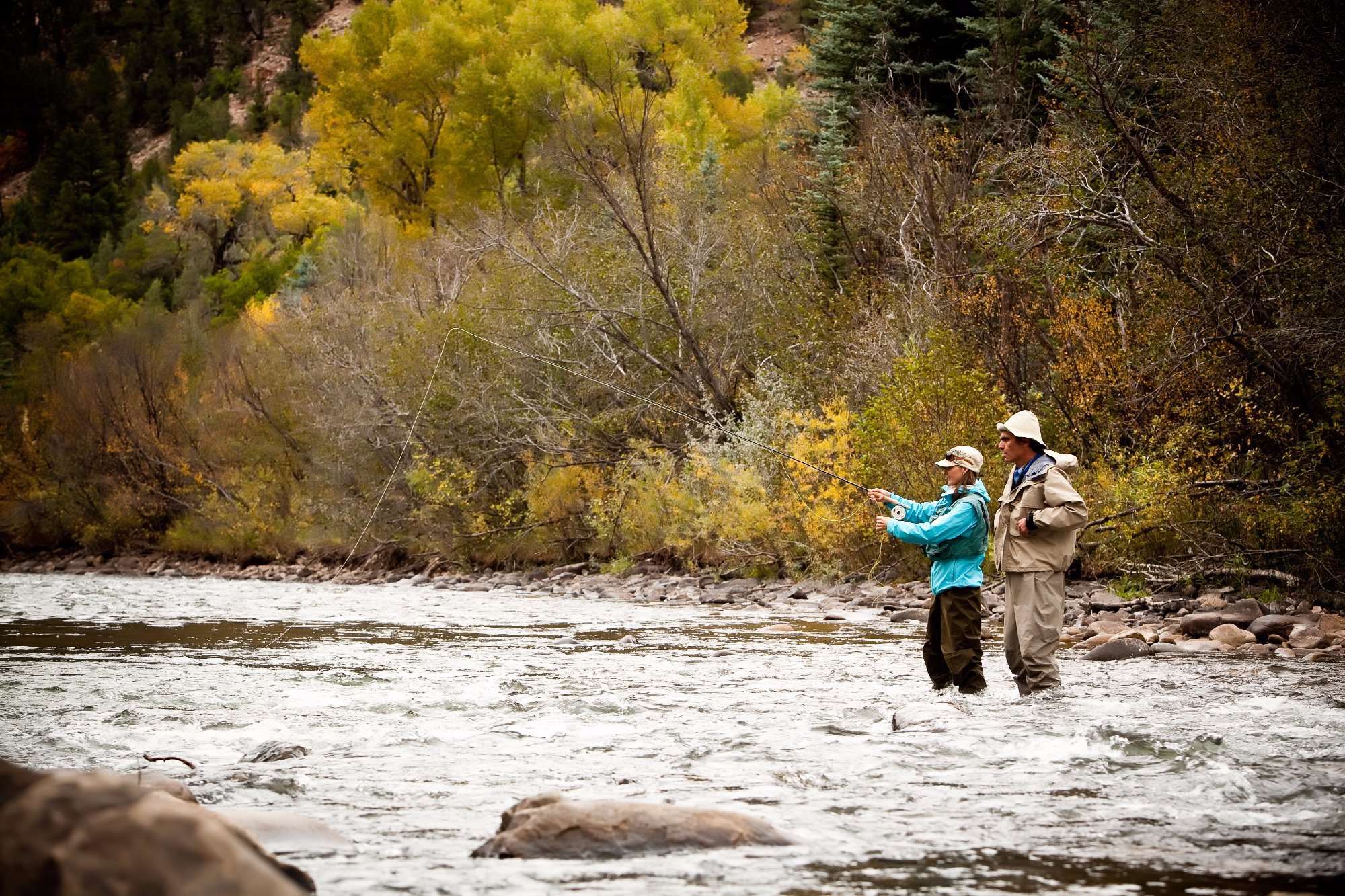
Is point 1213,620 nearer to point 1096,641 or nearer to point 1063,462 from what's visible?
point 1096,641

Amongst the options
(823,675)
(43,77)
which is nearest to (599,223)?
(823,675)

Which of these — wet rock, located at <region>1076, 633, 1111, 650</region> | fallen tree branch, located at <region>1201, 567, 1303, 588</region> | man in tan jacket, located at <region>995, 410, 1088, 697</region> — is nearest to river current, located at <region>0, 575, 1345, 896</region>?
man in tan jacket, located at <region>995, 410, 1088, 697</region>

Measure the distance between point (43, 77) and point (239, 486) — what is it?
116m

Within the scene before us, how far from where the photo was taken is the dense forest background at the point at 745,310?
43.0ft

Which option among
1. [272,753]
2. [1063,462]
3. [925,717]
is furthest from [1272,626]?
[272,753]

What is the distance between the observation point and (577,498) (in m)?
24.5

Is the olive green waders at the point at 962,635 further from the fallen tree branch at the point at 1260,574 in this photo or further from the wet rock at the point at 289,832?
the fallen tree branch at the point at 1260,574

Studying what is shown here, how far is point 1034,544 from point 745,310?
1640cm

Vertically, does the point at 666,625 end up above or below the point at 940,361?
below

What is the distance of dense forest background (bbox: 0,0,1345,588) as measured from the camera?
13.1 metres

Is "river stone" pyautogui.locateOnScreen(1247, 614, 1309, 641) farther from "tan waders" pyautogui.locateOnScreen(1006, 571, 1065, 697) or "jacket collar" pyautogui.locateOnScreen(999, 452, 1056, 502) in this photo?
"jacket collar" pyautogui.locateOnScreen(999, 452, 1056, 502)

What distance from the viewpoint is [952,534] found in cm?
779

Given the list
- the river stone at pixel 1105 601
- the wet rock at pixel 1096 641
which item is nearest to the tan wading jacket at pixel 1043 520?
the wet rock at pixel 1096 641

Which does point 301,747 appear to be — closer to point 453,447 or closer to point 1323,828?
point 1323,828
